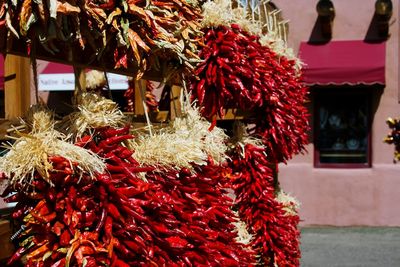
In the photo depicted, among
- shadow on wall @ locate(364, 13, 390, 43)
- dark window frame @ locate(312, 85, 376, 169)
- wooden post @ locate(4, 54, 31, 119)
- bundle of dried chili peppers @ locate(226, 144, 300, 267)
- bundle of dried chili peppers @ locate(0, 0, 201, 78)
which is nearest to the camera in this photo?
bundle of dried chili peppers @ locate(0, 0, 201, 78)

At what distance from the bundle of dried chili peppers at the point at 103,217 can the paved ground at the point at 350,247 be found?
5968 mm

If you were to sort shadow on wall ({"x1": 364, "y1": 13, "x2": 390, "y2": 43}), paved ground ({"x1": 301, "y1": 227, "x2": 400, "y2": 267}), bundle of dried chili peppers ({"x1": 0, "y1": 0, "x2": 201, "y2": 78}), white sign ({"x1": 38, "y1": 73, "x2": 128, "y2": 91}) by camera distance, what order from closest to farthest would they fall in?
bundle of dried chili peppers ({"x1": 0, "y1": 0, "x2": 201, "y2": 78}), paved ground ({"x1": 301, "y1": 227, "x2": 400, "y2": 267}), white sign ({"x1": 38, "y1": 73, "x2": 128, "y2": 91}), shadow on wall ({"x1": 364, "y1": 13, "x2": 390, "y2": 43})

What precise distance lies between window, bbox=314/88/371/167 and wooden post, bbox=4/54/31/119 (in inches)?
349

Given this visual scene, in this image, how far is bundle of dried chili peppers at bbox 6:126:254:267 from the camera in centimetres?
187

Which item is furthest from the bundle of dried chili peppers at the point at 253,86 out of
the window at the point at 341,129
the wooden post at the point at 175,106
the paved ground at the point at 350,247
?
the window at the point at 341,129

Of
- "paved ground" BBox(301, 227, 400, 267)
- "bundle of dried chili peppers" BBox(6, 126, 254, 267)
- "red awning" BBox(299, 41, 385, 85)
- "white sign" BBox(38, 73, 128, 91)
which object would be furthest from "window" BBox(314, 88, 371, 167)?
"bundle of dried chili peppers" BBox(6, 126, 254, 267)

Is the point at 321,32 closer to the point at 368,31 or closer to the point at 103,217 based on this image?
the point at 368,31

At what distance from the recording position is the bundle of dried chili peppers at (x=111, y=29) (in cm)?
181

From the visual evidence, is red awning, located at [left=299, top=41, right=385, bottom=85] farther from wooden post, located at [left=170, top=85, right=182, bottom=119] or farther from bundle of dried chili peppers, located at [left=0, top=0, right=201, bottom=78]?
bundle of dried chili peppers, located at [left=0, top=0, right=201, bottom=78]

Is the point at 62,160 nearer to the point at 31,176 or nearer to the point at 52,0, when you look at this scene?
the point at 31,176

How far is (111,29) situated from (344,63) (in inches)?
333

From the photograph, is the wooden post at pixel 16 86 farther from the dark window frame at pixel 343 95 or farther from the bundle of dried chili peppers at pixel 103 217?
the dark window frame at pixel 343 95

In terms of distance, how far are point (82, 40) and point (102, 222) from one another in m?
0.55

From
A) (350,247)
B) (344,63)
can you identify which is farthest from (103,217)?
(344,63)
